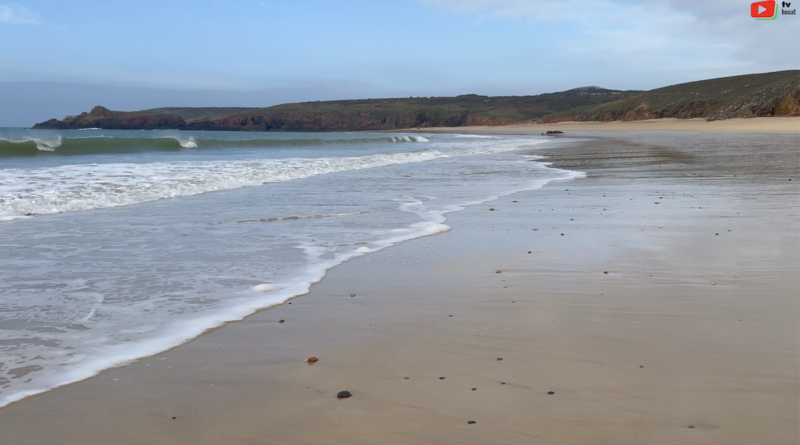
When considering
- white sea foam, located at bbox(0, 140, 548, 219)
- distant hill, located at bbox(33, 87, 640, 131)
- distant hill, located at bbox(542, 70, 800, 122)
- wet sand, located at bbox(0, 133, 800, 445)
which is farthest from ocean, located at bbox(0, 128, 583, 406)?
distant hill, located at bbox(33, 87, 640, 131)

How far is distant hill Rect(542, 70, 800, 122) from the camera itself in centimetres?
4784

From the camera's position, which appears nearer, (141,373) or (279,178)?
(141,373)

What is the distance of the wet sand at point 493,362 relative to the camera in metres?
2.16

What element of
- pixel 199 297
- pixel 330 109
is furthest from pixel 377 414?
pixel 330 109

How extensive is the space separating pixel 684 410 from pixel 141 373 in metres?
2.10

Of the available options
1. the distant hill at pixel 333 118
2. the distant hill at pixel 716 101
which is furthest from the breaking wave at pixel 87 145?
Answer: the distant hill at pixel 333 118

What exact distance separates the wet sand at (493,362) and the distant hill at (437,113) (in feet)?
224

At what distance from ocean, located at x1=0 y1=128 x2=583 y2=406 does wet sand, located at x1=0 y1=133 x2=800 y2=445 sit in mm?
289

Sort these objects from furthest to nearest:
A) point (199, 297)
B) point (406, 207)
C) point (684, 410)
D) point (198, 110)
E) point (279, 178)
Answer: point (198, 110)
point (279, 178)
point (406, 207)
point (199, 297)
point (684, 410)

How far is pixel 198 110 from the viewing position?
5901 inches

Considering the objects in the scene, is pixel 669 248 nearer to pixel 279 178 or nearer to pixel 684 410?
pixel 684 410

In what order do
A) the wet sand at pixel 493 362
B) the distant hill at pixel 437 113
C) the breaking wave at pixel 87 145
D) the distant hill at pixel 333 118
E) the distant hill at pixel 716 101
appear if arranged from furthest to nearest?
the distant hill at pixel 333 118 < the distant hill at pixel 437 113 < the distant hill at pixel 716 101 < the breaking wave at pixel 87 145 < the wet sand at pixel 493 362

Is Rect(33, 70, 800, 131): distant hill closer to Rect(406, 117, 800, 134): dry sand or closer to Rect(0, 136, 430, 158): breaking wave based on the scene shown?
Rect(406, 117, 800, 134): dry sand

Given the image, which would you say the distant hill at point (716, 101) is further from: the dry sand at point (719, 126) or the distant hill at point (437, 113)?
the dry sand at point (719, 126)
